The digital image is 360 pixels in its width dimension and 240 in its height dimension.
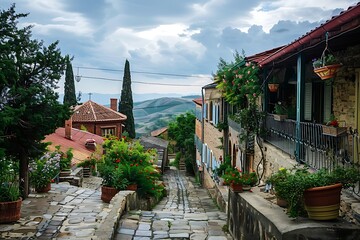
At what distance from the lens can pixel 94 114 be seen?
119ft

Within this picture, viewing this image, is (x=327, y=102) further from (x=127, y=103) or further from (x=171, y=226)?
(x=127, y=103)

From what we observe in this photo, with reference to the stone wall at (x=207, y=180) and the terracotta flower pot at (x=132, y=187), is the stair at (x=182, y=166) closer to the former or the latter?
the stone wall at (x=207, y=180)

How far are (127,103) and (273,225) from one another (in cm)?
4188

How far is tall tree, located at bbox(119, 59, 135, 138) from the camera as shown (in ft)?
145

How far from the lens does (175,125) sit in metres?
42.4

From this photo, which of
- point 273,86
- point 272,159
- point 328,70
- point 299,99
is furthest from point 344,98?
point 273,86

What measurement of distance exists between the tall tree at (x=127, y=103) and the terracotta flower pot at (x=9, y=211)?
35.4m

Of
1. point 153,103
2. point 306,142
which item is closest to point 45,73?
point 306,142

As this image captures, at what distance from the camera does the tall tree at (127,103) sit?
145 feet

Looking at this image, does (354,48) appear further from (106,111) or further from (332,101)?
(106,111)

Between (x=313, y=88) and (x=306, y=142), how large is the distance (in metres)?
2.84

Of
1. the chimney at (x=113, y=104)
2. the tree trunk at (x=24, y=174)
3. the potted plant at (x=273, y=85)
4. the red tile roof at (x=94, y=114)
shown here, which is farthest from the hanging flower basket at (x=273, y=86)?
the chimney at (x=113, y=104)

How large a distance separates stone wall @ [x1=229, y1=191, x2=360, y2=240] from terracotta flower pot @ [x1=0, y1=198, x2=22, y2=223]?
177 inches

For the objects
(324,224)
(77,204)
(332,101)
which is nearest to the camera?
(324,224)
